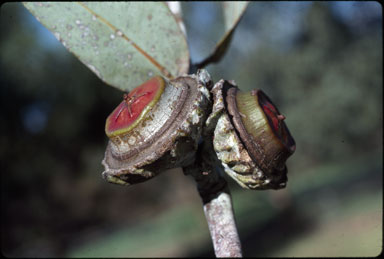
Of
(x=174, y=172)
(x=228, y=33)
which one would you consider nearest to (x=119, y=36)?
(x=228, y=33)

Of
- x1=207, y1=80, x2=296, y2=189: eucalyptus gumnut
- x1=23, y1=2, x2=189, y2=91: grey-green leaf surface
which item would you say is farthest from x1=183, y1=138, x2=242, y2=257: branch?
x1=23, y1=2, x2=189, y2=91: grey-green leaf surface

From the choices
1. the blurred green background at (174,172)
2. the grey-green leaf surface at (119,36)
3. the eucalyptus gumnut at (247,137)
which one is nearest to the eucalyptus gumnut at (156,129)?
the eucalyptus gumnut at (247,137)

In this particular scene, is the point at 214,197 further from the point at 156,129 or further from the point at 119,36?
the point at 119,36

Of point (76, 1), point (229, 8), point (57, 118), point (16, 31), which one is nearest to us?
point (76, 1)

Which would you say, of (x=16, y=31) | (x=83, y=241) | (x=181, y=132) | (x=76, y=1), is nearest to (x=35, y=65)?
(x=16, y=31)

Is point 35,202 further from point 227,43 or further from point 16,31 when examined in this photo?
point 227,43

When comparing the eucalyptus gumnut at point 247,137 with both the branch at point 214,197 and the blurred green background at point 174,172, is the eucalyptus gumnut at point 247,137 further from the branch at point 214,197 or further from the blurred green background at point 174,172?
the blurred green background at point 174,172
